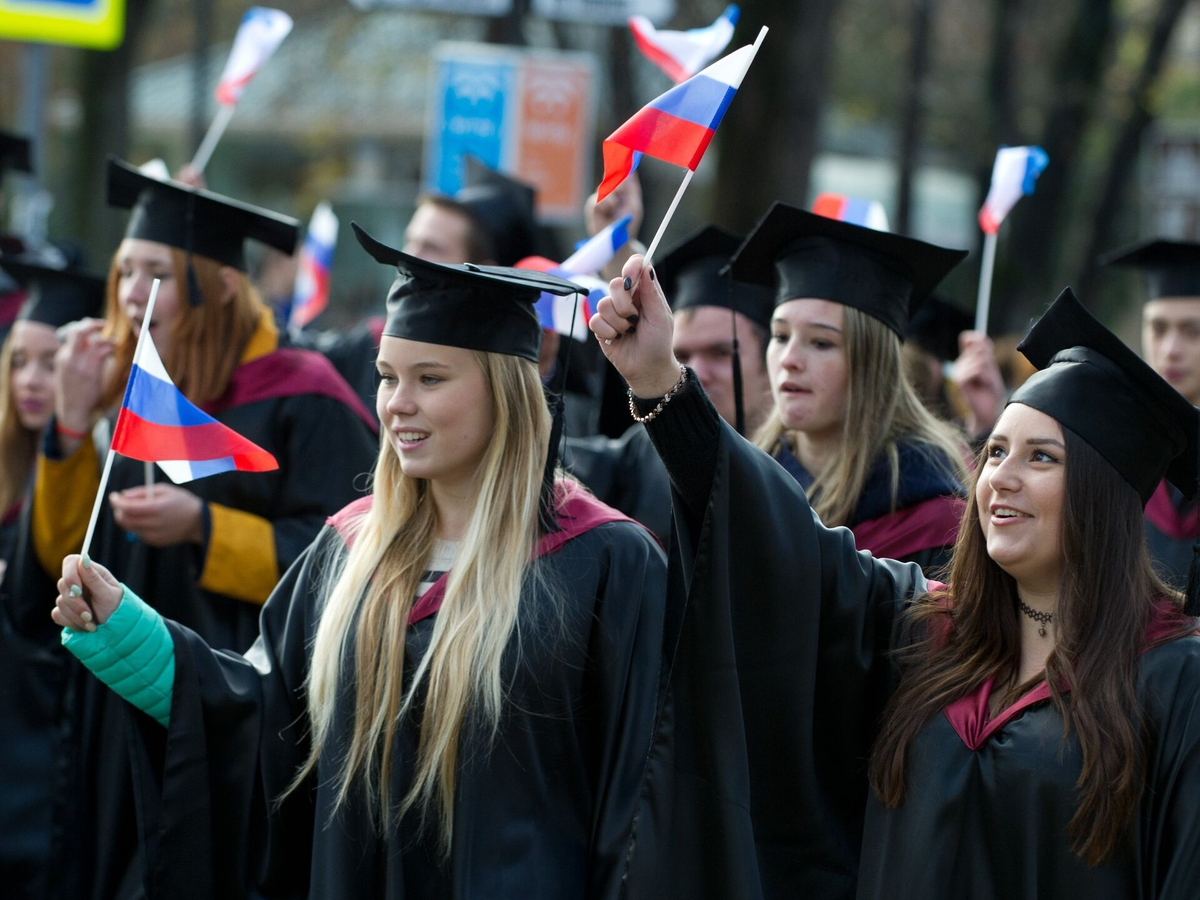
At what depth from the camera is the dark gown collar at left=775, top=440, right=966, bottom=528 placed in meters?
4.40

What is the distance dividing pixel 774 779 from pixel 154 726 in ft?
5.34

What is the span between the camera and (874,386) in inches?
179

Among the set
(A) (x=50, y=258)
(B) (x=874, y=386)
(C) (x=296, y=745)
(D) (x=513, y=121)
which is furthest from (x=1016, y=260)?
(C) (x=296, y=745)

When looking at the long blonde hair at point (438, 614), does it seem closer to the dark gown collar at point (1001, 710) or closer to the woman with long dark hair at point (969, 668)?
the woman with long dark hair at point (969, 668)

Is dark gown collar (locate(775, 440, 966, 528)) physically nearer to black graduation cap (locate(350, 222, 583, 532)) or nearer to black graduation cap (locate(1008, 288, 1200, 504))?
black graduation cap (locate(350, 222, 583, 532))

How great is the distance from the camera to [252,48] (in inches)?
259

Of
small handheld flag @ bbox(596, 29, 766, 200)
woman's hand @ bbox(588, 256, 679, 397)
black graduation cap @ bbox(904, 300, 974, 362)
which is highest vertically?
small handheld flag @ bbox(596, 29, 766, 200)

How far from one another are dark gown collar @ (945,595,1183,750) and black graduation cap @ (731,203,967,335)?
1.55m

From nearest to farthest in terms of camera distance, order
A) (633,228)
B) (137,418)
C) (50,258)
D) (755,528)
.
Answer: (755,528)
(137,418)
(633,228)
(50,258)

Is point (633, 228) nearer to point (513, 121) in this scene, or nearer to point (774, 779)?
point (774, 779)

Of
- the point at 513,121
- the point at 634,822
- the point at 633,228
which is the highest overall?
the point at 513,121

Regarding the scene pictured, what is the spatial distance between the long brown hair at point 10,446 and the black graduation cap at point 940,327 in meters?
3.50

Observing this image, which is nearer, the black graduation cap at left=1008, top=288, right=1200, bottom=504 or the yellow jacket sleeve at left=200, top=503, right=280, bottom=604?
the black graduation cap at left=1008, top=288, right=1200, bottom=504

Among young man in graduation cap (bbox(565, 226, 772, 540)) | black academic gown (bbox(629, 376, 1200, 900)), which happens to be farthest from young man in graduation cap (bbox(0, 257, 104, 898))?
black academic gown (bbox(629, 376, 1200, 900))
